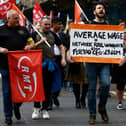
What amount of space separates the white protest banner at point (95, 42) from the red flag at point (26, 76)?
26.4 inches

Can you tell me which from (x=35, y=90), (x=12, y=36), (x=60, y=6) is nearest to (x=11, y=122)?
(x=35, y=90)

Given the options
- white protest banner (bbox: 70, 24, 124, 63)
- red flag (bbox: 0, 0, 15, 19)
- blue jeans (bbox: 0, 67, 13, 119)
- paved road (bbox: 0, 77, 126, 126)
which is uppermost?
red flag (bbox: 0, 0, 15, 19)

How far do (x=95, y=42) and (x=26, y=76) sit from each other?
1286mm

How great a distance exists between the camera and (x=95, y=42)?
9.40 m

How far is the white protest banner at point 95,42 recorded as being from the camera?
9.31 metres

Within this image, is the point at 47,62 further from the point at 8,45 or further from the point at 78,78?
the point at 78,78

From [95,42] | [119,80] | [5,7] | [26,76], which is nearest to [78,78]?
[119,80]

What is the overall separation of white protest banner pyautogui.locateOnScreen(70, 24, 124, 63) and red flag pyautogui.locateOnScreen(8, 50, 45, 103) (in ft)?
2.20

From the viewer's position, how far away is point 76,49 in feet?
30.7

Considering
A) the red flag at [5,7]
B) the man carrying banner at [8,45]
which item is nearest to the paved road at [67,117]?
the man carrying banner at [8,45]

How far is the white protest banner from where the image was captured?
931 centimetres

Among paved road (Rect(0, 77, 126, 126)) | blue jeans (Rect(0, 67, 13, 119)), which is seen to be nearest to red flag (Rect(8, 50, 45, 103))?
blue jeans (Rect(0, 67, 13, 119))

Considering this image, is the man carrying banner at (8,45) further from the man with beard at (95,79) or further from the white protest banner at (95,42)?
the man with beard at (95,79)

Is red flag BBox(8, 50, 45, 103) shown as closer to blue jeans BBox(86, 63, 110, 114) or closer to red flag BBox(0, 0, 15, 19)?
blue jeans BBox(86, 63, 110, 114)
